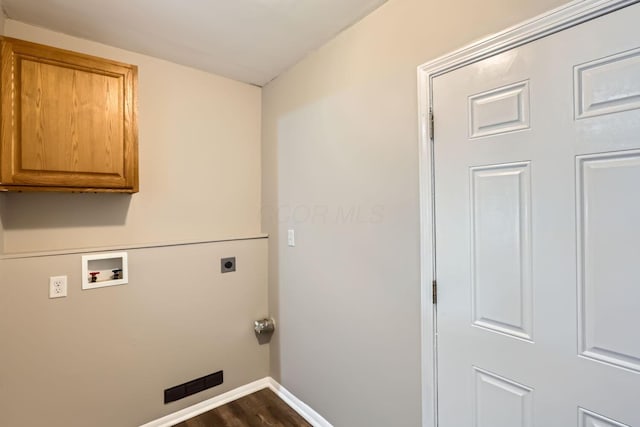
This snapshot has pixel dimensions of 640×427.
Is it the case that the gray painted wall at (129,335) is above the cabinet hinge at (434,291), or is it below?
→ below

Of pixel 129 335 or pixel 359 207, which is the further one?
pixel 129 335

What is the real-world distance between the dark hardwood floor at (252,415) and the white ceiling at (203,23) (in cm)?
248

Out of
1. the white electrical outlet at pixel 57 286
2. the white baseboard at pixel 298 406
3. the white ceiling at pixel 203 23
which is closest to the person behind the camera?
the white ceiling at pixel 203 23

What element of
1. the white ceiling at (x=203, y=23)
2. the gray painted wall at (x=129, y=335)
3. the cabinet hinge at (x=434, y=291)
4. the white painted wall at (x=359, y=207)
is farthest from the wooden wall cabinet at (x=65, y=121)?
the cabinet hinge at (x=434, y=291)

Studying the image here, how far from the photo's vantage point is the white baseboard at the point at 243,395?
198 centimetres

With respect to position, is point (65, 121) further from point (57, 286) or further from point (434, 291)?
point (434, 291)

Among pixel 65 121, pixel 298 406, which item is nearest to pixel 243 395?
pixel 298 406

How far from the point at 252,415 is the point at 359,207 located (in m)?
1.66

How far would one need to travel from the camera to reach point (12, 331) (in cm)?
155

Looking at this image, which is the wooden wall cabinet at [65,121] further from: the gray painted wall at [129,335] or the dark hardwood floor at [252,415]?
the dark hardwood floor at [252,415]

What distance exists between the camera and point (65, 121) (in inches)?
60.5

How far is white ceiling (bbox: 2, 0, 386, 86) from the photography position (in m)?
1.51

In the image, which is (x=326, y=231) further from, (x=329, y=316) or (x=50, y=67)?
(x=50, y=67)

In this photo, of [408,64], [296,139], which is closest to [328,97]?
[296,139]
